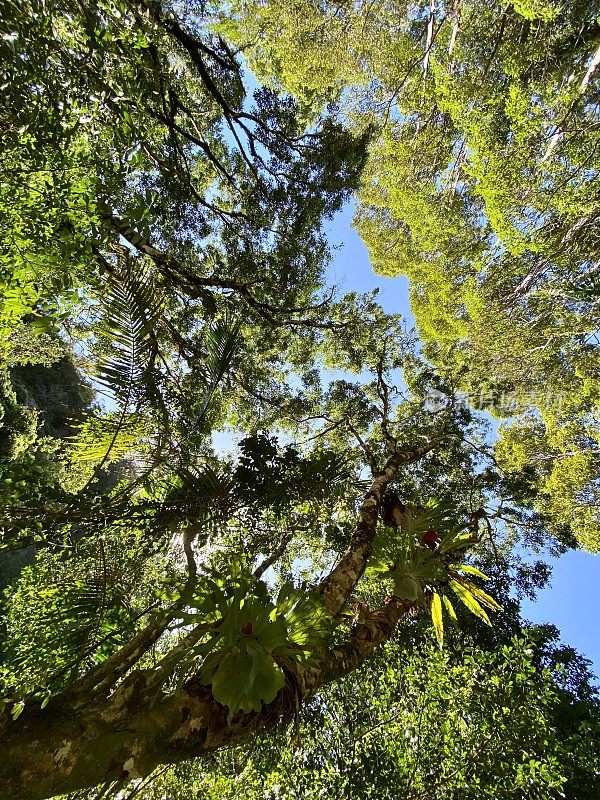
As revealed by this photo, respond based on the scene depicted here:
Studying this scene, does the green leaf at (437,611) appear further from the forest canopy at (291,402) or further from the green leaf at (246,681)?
the green leaf at (246,681)

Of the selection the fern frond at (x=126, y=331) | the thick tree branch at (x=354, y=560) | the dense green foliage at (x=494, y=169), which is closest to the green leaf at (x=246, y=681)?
the thick tree branch at (x=354, y=560)

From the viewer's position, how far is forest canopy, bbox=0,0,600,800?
245cm

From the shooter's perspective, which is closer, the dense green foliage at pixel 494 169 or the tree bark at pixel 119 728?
the tree bark at pixel 119 728

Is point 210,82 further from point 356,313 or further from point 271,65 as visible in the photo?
point 356,313

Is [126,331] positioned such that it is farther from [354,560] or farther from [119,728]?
[354,560]

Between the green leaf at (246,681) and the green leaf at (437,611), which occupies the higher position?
the green leaf at (437,611)

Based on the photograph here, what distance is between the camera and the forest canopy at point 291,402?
2.45 meters

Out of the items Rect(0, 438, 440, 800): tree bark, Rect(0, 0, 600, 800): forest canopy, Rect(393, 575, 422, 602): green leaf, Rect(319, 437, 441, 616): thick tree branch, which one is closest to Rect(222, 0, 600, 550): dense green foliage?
Rect(0, 0, 600, 800): forest canopy

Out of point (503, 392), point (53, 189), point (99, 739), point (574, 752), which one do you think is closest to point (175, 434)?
point (53, 189)

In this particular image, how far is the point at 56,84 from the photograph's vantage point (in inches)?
112

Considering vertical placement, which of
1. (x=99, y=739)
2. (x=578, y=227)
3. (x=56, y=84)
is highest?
(x=578, y=227)

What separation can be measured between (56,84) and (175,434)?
269 cm

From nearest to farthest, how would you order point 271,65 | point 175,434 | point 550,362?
point 175,434, point 271,65, point 550,362

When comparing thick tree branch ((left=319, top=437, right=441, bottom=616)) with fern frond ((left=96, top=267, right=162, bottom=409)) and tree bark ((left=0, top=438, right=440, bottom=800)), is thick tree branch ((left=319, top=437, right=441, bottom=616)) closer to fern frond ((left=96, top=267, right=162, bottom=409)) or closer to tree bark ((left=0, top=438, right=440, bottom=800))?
tree bark ((left=0, top=438, right=440, bottom=800))
